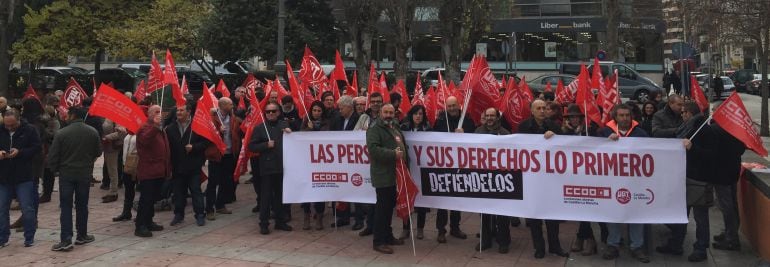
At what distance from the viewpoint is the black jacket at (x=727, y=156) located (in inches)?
259

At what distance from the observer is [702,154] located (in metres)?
6.64

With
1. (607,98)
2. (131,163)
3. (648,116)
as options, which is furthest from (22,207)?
(648,116)

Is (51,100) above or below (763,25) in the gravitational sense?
below

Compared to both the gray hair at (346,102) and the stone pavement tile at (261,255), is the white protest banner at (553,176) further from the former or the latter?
the stone pavement tile at (261,255)

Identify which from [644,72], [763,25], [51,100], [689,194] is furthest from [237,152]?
[644,72]

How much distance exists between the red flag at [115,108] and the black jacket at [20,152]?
767 mm

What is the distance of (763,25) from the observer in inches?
627

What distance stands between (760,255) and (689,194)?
1.00 metres

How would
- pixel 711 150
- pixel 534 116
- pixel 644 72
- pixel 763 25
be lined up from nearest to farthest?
pixel 711 150 < pixel 534 116 < pixel 763 25 < pixel 644 72

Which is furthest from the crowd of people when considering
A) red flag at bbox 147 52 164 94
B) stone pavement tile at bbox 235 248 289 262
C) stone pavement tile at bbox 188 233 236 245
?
red flag at bbox 147 52 164 94

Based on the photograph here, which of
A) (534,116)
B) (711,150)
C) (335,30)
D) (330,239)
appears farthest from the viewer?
(335,30)

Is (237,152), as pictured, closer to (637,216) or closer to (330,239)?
(330,239)

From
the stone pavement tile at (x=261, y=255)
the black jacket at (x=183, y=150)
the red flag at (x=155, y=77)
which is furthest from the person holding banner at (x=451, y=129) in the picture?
the red flag at (x=155, y=77)

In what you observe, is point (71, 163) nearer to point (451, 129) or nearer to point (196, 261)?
point (196, 261)
